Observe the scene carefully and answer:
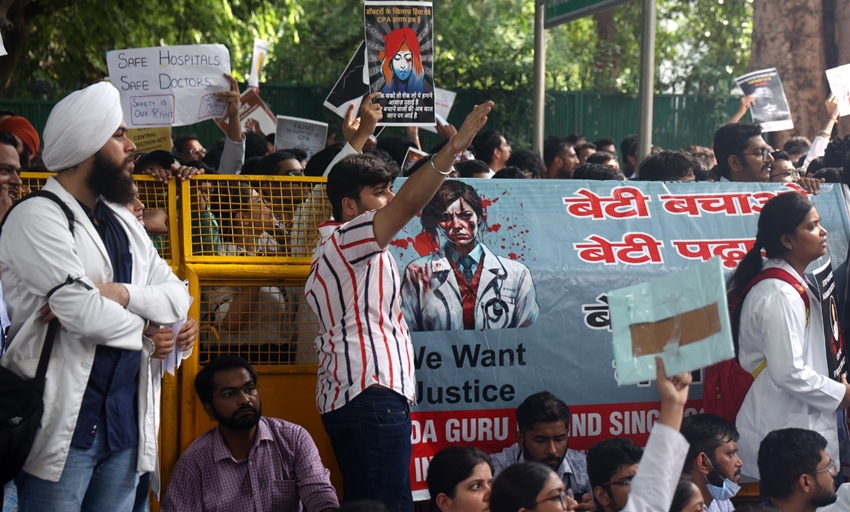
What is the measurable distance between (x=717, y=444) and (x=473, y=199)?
165 centimetres

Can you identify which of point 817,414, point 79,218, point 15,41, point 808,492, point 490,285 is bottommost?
point 808,492

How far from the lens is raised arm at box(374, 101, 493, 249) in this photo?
3688 mm

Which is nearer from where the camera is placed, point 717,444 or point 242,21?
point 717,444

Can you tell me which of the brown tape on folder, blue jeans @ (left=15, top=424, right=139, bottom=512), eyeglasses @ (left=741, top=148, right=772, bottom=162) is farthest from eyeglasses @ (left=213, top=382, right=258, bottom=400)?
eyeglasses @ (left=741, top=148, right=772, bottom=162)

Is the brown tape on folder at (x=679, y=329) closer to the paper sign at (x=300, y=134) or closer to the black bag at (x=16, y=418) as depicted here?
the black bag at (x=16, y=418)

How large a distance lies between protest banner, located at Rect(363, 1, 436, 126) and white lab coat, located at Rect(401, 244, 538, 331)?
114 cm

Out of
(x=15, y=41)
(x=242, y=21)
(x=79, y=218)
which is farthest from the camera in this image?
(x=242, y=21)

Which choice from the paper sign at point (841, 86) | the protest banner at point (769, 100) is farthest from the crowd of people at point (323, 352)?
the paper sign at point (841, 86)

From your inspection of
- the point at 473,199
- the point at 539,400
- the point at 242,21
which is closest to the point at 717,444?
the point at 539,400

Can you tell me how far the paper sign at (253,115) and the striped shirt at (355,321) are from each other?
2989 mm

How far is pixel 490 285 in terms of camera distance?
16.4 ft

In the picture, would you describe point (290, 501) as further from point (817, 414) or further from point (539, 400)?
point (817, 414)

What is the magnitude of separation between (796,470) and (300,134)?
536 centimetres

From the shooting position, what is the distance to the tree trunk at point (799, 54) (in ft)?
42.0
